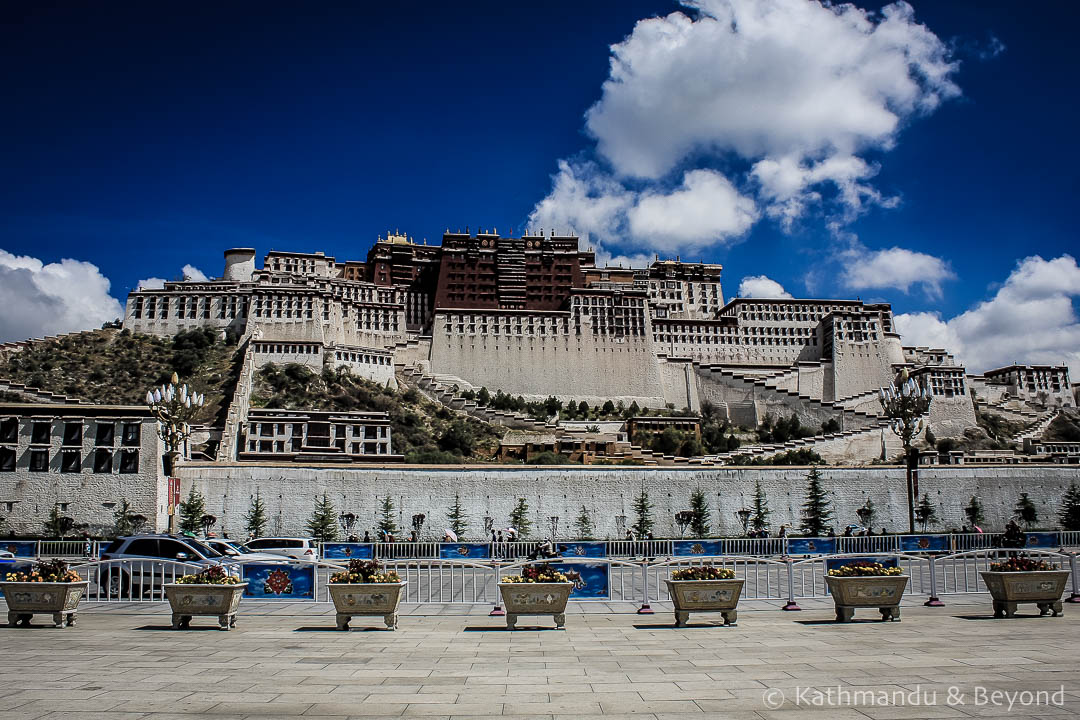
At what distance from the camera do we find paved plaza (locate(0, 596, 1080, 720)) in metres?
8.99

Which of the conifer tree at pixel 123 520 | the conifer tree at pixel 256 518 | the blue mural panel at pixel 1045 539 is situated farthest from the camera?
the conifer tree at pixel 256 518

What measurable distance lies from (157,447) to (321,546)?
18.1 m

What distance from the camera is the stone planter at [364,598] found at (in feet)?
49.0

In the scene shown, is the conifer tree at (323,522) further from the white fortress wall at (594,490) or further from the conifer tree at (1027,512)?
the conifer tree at (1027,512)

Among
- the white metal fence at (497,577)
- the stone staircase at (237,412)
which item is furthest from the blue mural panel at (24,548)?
the stone staircase at (237,412)

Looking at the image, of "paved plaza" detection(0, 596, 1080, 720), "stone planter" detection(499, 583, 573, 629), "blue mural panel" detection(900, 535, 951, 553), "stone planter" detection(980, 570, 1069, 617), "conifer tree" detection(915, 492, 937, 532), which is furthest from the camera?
"conifer tree" detection(915, 492, 937, 532)

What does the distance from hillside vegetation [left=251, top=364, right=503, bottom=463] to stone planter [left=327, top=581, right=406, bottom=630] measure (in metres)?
44.6

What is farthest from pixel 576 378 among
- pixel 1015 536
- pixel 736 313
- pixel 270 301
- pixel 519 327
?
A: pixel 1015 536

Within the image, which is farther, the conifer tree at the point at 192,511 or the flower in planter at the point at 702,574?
the conifer tree at the point at 192,511

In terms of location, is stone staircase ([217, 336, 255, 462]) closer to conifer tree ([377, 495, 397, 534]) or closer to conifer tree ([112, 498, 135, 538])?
conifer tree ([112, 498, 135, 538])

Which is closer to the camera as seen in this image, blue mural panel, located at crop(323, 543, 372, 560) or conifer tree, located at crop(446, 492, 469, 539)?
blue mural panel, located at crop(323, 543, 372, 560)

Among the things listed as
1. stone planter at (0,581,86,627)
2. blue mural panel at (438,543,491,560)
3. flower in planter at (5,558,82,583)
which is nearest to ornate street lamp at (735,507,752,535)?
blue mural panel at (438,543,491,560)

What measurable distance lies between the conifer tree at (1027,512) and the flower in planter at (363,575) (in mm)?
50934

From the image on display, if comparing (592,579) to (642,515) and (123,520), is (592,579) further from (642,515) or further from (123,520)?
(123,520)
